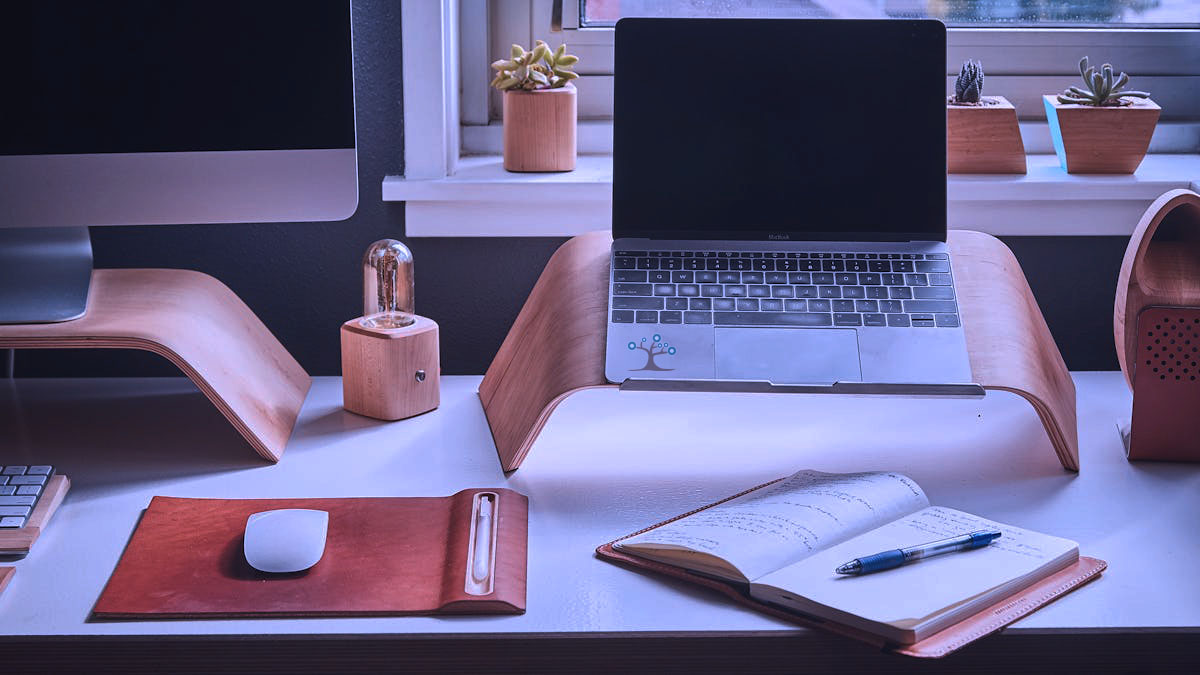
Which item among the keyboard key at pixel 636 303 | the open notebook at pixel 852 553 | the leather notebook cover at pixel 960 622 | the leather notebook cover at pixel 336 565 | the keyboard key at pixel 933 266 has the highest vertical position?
the keyboard key at pixel 933 266

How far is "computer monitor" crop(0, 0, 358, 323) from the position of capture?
0.98 m

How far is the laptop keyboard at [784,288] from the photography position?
985 mm

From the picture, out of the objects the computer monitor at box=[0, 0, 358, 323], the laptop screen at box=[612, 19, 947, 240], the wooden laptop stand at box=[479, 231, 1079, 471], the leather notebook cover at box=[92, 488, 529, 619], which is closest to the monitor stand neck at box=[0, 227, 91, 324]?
the computer monitor at box=[0, 0, 358, 323]

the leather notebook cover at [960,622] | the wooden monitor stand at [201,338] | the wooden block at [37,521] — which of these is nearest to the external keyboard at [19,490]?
the wooden block at [37,521]

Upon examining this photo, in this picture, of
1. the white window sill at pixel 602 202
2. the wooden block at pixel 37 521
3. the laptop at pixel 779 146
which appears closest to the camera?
the wooden block at pixel 37 521

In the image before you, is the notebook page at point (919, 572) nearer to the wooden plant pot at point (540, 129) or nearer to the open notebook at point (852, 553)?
the open notebook at point (852, 553)

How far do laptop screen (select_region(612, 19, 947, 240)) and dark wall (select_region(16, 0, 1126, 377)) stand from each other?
0.27 metres

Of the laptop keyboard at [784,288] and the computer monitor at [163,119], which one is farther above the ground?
the computer monitor at [163,119]

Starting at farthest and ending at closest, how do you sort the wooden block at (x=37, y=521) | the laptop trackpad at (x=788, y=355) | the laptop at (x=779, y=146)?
the laptop at (x=779, y=146), the laptop trackpad at (x=788, y=355), the wooden block at (x=37, y=521)

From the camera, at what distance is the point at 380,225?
130 cm

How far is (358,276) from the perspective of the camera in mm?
1323

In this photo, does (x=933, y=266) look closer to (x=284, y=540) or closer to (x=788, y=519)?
(x=788, y=519)

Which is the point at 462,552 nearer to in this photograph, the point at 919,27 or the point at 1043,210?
the point at 919,27

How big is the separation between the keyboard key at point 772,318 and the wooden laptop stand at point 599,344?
0.11 m
